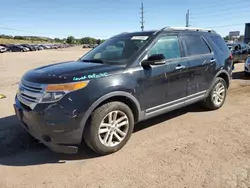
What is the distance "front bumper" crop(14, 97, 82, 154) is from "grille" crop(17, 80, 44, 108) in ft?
0.40

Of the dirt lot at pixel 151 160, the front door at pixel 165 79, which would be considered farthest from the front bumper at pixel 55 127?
the front door at pixel 165 79

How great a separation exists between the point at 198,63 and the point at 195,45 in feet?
1.31

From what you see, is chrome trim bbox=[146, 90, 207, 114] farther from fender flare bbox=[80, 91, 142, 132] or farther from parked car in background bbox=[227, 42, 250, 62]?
parked car in background bbox=[227, 42, 250, 62]

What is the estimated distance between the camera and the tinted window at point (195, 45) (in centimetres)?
472

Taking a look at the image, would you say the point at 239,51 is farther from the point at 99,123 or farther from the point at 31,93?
the point at 31,93

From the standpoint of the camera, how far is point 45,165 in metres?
3.32

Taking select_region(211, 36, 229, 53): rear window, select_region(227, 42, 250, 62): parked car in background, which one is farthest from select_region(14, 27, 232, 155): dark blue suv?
select_region(227, 42, 250, 62): parked car in background

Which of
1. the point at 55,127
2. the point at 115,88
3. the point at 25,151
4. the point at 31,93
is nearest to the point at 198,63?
the point at 115,88

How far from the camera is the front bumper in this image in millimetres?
3084

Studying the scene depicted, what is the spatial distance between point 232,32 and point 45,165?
289ft

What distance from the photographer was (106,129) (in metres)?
3.49

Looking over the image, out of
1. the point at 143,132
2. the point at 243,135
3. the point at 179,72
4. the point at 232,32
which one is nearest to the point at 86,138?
the point at 143,132

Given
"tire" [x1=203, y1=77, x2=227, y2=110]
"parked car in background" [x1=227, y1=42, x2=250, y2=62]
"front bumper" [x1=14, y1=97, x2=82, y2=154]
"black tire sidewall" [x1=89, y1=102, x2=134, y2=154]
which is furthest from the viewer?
"parked car in background" [x1=227, y1=42, x2=250, y2=62]

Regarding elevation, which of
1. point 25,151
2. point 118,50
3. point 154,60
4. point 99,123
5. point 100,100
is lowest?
point 25,151
